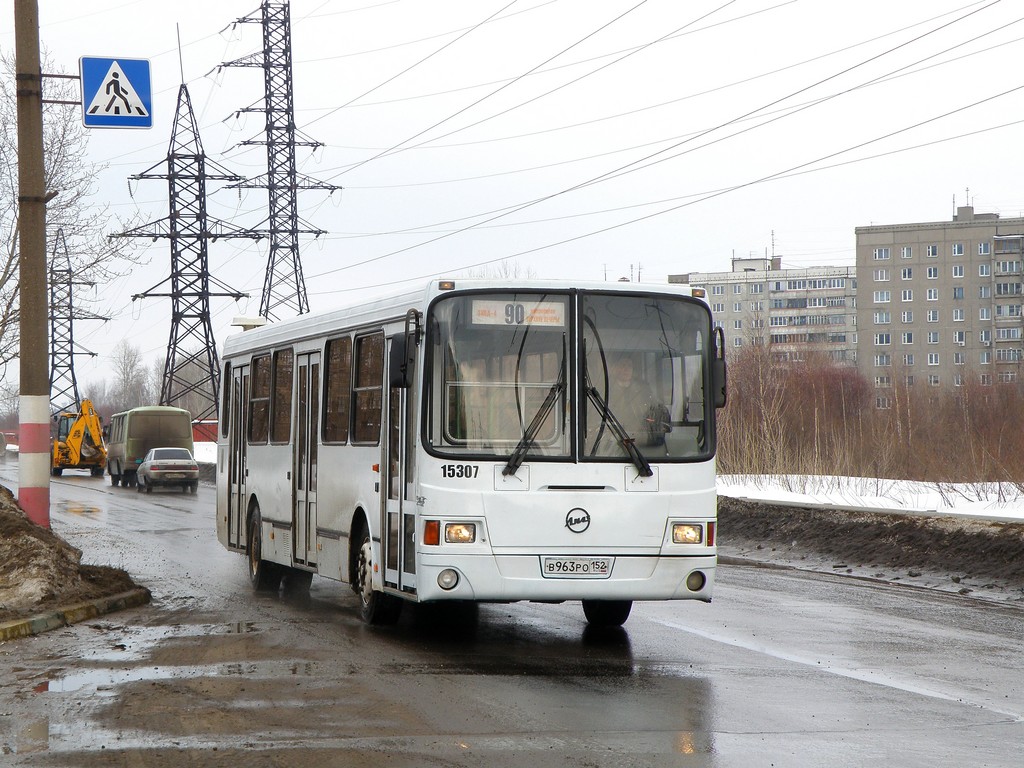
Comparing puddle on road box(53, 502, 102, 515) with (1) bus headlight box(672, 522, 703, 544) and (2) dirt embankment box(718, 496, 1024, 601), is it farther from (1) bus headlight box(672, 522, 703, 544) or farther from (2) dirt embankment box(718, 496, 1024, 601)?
(1) bus headlight box(672, 522, 703, 544)

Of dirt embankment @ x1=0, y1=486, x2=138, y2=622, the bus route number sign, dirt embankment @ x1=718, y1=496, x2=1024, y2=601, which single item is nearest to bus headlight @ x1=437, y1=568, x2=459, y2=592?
the bus route number sign

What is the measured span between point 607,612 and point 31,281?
23.5ft

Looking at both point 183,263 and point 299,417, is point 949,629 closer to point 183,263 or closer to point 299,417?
point 299,417

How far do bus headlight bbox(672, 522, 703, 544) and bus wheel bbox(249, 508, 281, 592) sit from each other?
6.12 metres

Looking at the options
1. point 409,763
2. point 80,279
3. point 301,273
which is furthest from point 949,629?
point 301,273

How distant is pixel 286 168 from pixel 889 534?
32.8m

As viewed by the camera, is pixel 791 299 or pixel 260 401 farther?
pixel 791 299

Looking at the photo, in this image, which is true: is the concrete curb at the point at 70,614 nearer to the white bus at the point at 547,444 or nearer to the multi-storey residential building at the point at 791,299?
the white bus at the point at 547,444

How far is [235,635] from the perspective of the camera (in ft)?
36.2

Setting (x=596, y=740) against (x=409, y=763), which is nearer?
(x=409, y=763)

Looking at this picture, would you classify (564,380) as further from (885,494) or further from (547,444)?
(885,494)

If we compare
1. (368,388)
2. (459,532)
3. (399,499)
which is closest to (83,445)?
(368,388)

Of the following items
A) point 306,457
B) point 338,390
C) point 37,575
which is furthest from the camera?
point 306,457

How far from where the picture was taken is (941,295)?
5172 inches
